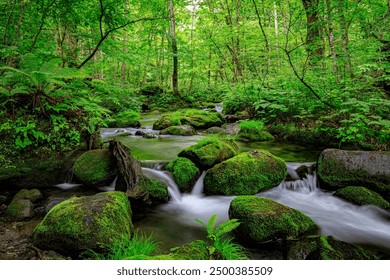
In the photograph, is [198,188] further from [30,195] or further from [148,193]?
[30,195]

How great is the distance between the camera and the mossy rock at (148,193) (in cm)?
416

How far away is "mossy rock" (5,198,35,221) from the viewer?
356 cm

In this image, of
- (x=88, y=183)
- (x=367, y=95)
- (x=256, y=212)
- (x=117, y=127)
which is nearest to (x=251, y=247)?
(x=256, y=212)

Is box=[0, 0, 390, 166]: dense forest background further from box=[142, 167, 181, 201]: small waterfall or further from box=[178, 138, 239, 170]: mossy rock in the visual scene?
Answer: box=[178, 138, 239, 170]: mossy rock

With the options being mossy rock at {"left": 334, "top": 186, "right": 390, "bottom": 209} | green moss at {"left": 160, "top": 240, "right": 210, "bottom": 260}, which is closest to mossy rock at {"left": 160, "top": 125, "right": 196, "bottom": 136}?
mossy rock at {"left": 334, "top": 186, "right": 390, "bottom": 209}

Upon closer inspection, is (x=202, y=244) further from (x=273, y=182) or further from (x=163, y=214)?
(x=273, y=182)

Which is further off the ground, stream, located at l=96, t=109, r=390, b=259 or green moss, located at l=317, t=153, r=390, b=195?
green moss, located at l=317, t=153, r=390, b=195

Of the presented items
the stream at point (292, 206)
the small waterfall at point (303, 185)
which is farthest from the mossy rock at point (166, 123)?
the small waterfall at point (303, 185)

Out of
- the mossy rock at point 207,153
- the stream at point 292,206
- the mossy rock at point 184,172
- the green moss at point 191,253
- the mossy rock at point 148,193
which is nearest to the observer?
the green moss at point 191,253

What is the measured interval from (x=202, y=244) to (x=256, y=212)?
110 cm

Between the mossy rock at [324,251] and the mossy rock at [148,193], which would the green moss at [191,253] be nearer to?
the mossy rock at [324,251]

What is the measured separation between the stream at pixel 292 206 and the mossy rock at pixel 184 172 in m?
0.11

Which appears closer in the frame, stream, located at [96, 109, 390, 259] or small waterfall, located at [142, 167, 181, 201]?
stream, located at [96, 109, 390, 259]

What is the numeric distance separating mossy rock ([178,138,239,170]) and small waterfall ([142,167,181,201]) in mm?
726
